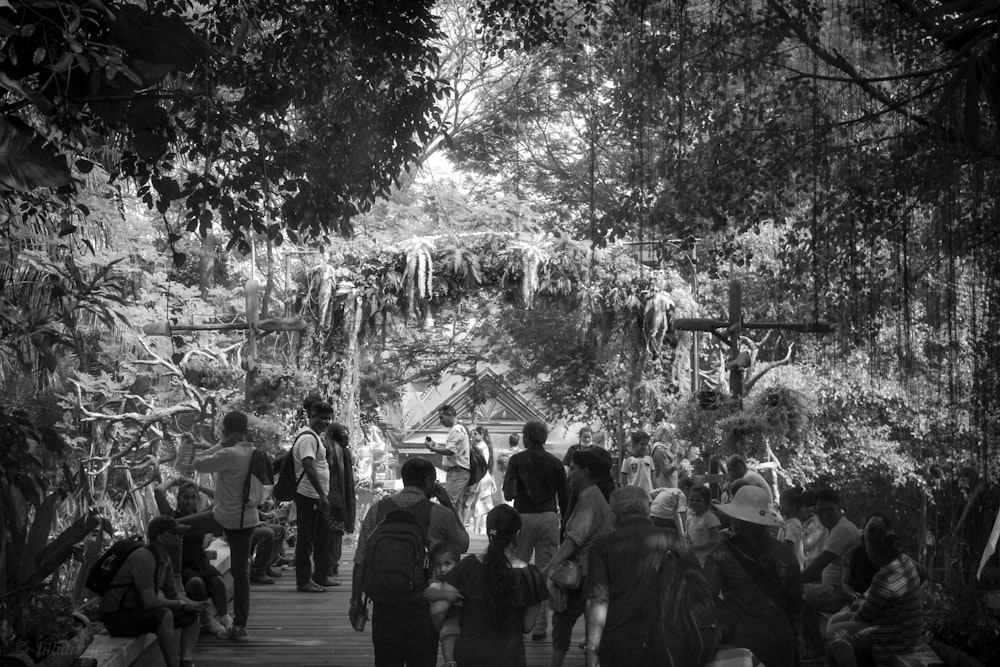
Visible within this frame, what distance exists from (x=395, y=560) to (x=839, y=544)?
3936 mm

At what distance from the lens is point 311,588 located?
12.8m

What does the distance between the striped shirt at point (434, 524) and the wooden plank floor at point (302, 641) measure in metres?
2.01

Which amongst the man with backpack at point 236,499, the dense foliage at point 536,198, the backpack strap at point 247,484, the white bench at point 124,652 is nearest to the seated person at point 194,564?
the man with backpack at point 236,499

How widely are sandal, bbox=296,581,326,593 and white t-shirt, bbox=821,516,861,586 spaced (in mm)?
5480

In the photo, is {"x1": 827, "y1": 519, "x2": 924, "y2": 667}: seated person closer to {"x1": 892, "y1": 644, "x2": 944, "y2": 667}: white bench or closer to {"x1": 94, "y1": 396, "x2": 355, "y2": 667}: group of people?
{"x1": 892, "y1": 644, "x2": 944, "y2": 667}: white bench

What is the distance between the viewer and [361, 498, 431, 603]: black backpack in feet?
23.3

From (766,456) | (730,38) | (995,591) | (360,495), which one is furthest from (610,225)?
(360,495)

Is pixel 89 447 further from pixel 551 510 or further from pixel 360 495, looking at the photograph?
pixel 551 510

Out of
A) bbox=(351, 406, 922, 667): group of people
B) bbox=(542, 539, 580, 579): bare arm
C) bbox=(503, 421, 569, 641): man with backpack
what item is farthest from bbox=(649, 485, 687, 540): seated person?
bbox=(542, 539, 580, 579): bare arm

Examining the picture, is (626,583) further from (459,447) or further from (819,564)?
(459,447)

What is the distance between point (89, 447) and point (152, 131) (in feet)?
46.7

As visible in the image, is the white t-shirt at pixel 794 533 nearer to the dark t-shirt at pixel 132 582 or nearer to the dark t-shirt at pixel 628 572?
the dark t-shirt at pixel 628 572

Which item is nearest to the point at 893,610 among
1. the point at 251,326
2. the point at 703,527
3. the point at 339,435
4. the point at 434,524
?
the point at 703,527

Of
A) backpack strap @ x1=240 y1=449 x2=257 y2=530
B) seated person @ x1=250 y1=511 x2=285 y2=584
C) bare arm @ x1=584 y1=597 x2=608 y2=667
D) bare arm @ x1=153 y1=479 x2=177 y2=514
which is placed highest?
backpack strap @ x1=240 y1=449 x2=257 y2=530
